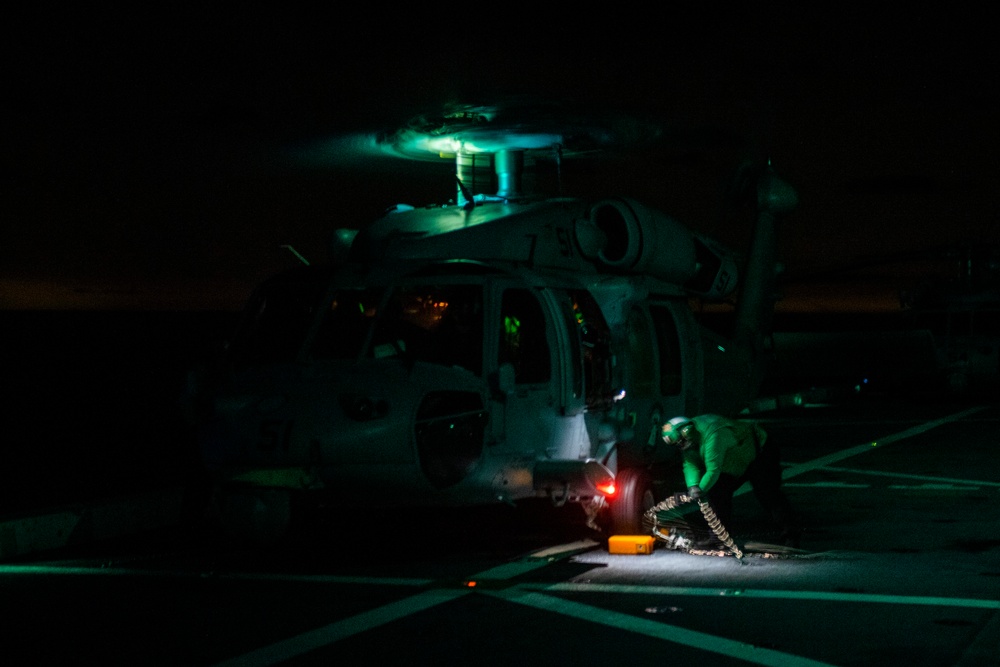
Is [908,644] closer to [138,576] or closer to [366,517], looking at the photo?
[138,576]

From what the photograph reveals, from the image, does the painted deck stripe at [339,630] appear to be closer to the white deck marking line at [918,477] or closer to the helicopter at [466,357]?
the helicopter at [466,357]

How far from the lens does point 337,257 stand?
13.5 metres

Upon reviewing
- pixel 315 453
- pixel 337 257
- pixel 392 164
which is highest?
pixel 392 164

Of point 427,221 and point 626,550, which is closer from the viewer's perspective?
point 626,550

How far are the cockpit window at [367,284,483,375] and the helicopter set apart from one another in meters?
0.01

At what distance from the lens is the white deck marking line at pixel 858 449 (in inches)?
654

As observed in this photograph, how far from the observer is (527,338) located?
1088cm

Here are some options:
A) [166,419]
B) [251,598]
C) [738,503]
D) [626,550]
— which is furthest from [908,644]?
[166,419]

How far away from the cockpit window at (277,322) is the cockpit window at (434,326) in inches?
24.2

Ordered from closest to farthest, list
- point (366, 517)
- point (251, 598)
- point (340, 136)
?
point (251, 598) < point (340, 136) < point (366, 517)

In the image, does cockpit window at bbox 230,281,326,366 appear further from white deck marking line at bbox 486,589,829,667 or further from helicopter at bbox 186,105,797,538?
white deck marking line at bbox 486,589,829,667

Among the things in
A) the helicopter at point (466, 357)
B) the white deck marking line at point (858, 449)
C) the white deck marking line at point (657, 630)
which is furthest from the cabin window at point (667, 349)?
the white deck marking line at point (657, 630)

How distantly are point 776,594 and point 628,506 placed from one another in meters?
2.41

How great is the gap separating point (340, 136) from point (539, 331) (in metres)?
2.62
